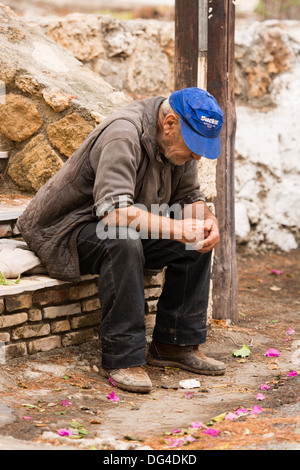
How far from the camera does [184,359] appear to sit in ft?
12.7

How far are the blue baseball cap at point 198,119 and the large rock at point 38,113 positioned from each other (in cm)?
99

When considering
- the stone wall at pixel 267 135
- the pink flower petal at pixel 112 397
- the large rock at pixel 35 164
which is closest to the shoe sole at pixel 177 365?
the pink flower petal at pixel 112 397

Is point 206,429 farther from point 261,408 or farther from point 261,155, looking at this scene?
point 261,155

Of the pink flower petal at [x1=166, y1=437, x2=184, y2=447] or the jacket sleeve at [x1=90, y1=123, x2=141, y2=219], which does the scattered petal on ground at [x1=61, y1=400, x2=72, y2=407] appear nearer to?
the pink flower petal at [x1=166, y1=437, x2=184, y2=447]

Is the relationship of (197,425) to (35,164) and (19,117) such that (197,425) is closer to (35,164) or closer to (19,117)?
(35,164)

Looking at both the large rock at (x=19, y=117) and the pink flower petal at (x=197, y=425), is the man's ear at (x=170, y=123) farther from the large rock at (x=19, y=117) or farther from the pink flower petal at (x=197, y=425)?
the pink flower petal at (x=197, y=425)

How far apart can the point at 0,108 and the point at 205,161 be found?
4.73ft

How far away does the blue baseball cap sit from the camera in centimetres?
350

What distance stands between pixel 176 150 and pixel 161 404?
1312 mm

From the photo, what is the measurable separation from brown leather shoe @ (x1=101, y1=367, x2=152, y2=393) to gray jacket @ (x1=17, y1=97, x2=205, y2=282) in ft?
1.85

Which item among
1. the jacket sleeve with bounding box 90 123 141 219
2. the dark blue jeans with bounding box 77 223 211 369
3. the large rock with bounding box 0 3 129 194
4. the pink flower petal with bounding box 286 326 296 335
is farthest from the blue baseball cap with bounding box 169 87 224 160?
the pink flower petal with bounding box 286 326 296 335

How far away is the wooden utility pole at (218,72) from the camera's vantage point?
4.56 m

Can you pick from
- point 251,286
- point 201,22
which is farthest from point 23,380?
point 251,286

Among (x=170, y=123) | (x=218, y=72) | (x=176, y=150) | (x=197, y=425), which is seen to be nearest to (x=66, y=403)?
(x=197, y=425)
